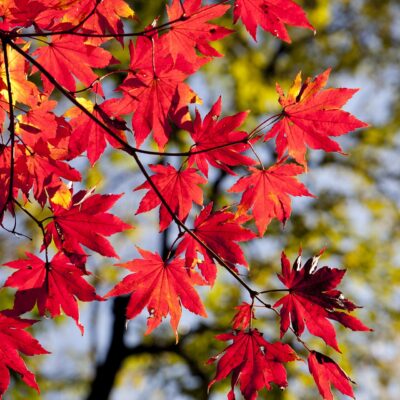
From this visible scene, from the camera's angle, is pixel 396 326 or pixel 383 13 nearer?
pixel 396 326

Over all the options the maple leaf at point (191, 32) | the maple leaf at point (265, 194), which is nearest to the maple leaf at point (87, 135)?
the maple leaf at point (191, 32)

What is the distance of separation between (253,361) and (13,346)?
0.61m

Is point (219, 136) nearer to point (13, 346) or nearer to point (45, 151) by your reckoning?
point (45, 151)

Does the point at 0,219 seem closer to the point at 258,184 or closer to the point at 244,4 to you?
the point at 258,184

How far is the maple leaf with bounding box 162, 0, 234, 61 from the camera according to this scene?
1.34m

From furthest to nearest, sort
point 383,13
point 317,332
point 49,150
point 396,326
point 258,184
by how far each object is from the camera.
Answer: point 383,13
point 396,326
point 258,184
point 49,150
point 317,332

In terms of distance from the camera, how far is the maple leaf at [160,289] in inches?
54.7

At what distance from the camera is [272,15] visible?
50.3 inches

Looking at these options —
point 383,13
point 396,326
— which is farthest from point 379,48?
point 396,326

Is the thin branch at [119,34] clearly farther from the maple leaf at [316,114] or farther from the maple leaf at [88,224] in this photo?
the maple leaf at [88,224]

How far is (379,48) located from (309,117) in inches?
280

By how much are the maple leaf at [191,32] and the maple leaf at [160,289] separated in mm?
577

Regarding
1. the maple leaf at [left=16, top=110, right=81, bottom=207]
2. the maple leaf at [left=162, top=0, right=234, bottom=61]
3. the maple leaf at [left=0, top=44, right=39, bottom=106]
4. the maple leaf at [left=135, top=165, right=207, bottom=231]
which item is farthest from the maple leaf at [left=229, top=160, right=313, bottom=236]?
the maple leaf at [left=0, top=44, right=39, bottom=106]

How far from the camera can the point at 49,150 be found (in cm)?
138
